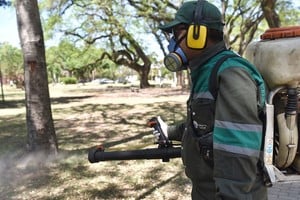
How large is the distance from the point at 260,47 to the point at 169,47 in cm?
52

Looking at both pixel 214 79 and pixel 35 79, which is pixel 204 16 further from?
pixel 35 79

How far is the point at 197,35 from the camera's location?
177 centimetres

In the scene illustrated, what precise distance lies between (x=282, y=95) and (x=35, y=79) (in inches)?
194

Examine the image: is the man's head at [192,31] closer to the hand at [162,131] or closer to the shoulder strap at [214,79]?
the shoulder strap at [214,79]

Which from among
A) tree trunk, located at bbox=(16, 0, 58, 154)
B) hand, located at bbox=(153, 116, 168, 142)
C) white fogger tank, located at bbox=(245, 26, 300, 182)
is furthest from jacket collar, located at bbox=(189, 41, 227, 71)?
tree trunk, located at bbox=(16, 0, 58, 154)

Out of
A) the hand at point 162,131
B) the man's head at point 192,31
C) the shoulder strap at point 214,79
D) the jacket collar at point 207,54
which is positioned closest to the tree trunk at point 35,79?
the hand at point 162,131

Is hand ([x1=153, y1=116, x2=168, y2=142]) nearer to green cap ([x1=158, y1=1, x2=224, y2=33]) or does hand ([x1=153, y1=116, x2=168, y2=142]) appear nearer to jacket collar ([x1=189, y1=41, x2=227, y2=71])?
jacket collar ([x1=189, y1=41, x2=227, y2=71])

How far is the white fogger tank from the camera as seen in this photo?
1874mm

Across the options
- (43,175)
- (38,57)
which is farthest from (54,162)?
(38,57)

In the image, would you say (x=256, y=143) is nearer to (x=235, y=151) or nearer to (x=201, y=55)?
(x=235, y=151)

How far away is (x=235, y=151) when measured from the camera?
5.08 feet

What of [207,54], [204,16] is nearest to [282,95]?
[207,54]

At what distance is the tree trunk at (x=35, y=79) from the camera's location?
238 inches

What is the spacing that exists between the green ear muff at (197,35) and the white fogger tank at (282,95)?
41 cm
